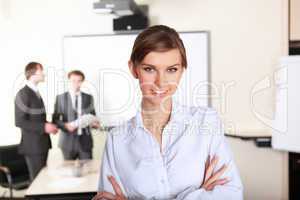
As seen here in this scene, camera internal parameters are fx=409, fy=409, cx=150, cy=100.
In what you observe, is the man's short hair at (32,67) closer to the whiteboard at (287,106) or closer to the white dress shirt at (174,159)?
the white dress shirt at (174,159)

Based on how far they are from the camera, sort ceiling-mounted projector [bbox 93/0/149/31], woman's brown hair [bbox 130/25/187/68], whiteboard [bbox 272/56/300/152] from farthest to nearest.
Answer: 1. whiteboard [bbox 272/56/300/152]
2. ceiling-mounted projector [bbox 93/0/149/31]
3. woman's brown hair [bbox 130/25/187/68]

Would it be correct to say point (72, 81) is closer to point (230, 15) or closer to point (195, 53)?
point (195, 53)

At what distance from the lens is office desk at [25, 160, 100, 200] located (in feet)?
7.88

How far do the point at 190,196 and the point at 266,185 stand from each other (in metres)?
1.55

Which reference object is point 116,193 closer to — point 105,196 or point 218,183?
point 105,196

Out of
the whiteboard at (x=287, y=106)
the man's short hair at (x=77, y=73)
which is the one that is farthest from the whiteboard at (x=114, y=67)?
the whiteboard at (x=287, y=106)

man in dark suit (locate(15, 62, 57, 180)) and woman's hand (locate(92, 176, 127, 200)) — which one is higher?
man in dark suit (locate(15, 62, 57, 180))

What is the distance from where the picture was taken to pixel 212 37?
9.09ft

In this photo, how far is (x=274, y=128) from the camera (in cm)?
278

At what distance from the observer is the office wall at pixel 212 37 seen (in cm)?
272

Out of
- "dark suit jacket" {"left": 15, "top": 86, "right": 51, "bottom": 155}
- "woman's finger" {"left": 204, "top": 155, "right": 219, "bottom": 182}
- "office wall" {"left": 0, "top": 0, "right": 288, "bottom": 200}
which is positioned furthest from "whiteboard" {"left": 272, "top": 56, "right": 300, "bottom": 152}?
"dark suit jacket" {"left": 15, "top": 86, "right": 51, "bottom": 155}

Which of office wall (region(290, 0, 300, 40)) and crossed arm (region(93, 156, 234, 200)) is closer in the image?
crossed arm (region(93, 156, 234, 200))

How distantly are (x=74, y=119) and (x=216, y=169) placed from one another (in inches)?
55.3

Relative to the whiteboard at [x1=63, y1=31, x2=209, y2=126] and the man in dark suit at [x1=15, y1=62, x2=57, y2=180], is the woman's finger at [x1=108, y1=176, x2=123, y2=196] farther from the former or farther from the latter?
the man in dark suit at [x1=15, y1=62, x2=57, y2=180]
